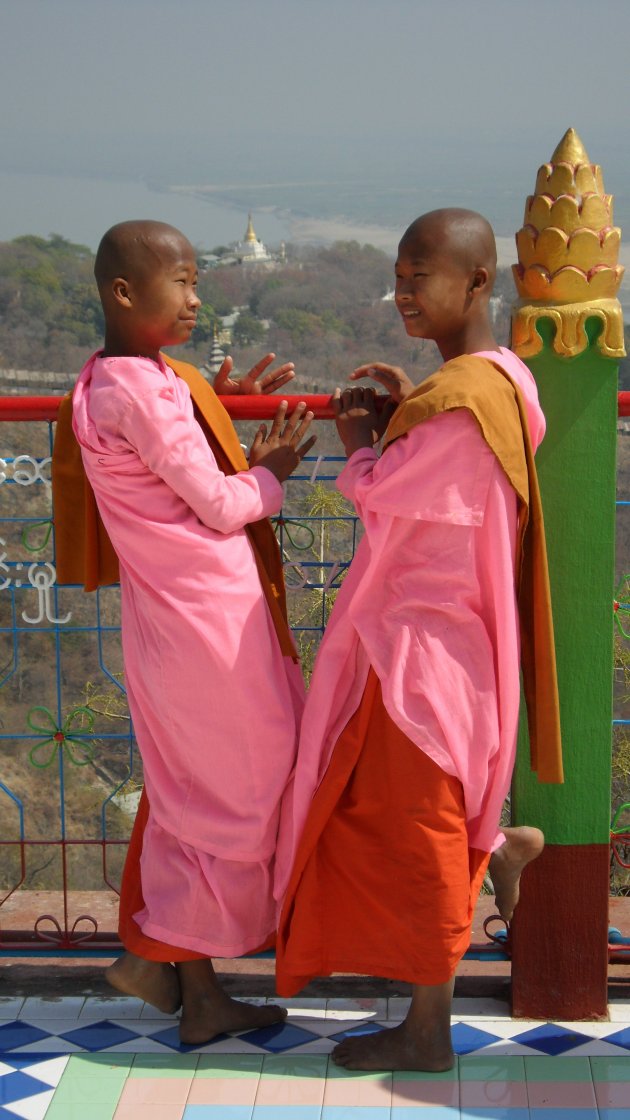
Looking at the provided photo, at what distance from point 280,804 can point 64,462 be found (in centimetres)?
82

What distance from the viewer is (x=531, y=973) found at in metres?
2.75

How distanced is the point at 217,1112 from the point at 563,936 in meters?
0.82

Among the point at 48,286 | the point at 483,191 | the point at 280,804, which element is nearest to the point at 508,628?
the point at 280,804

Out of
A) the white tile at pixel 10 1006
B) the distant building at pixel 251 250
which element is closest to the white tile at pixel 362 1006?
the white tile at pixel 10 1006

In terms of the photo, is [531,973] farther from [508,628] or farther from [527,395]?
[527,395]

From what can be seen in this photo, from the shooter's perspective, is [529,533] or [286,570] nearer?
[529,533]

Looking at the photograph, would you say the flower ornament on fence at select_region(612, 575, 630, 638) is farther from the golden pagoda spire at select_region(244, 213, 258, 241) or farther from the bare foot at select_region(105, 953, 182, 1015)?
the golden pagoda spire at select_region(244, 213, 258, 241)

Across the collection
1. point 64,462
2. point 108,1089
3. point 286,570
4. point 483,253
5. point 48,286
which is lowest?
point 108,1089

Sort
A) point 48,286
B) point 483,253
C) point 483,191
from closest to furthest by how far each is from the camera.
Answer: point 483,253, point 48,286, point 483,191

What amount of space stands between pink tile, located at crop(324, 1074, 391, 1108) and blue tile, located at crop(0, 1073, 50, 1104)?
0.56m

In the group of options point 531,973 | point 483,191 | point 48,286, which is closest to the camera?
point 531,973

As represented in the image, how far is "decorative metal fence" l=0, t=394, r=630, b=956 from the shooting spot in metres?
2.85

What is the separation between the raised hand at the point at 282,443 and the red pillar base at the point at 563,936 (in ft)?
3.24

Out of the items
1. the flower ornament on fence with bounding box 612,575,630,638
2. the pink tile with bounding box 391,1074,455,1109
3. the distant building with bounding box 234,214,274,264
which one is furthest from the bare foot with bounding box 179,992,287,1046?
the distant building with bounding box 234,214,274,264
